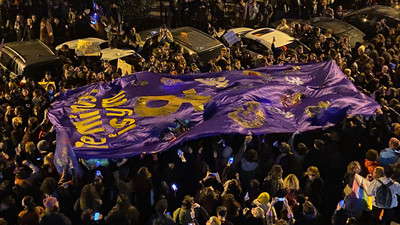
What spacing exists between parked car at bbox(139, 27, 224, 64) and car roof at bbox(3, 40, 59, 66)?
296 cm

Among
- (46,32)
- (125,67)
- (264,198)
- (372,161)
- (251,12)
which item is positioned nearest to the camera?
(264,198)

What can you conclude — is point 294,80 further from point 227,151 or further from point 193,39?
point 193,39

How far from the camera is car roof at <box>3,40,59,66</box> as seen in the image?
14617mm

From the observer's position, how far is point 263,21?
2064cm

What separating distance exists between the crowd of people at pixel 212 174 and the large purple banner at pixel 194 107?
0.94 feet

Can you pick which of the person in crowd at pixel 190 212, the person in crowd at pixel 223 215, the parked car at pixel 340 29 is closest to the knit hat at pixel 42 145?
the person in crowd at pixel 190 212

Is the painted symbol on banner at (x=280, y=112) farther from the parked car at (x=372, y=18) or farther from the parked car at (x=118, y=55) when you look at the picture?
the parked car at (x=372, y=18)

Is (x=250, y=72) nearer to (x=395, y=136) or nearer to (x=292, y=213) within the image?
(x=395, y=136)

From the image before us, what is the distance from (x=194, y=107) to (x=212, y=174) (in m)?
2.31

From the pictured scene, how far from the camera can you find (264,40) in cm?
1636

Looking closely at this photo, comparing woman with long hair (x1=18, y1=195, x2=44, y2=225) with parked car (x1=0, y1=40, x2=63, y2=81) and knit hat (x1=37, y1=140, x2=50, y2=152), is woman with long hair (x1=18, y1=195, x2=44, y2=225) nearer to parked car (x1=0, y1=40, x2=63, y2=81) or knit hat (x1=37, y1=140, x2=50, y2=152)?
knit hat (x1=37, y1=140, x2=50, y2=152)

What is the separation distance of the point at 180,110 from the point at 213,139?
1.25m

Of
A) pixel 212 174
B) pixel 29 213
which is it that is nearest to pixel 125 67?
pixel 212 174

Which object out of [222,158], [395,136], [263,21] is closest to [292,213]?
[222,158]
